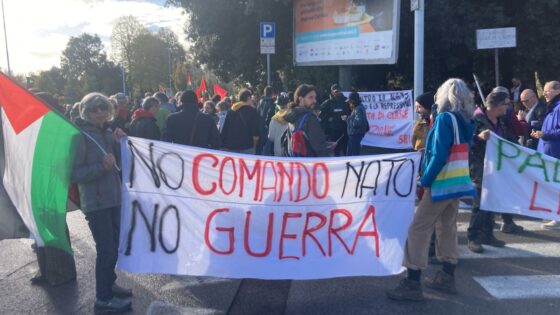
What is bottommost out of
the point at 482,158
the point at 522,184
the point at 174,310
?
the point at 174,310

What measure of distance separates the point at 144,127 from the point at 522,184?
418cm

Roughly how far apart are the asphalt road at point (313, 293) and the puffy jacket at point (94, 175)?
0.96 metres

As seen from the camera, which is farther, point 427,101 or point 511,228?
point 511,228

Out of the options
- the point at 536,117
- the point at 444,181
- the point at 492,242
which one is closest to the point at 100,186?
the point at 444,181

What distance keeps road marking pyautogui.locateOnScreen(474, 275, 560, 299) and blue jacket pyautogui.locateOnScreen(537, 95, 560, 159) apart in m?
2.03

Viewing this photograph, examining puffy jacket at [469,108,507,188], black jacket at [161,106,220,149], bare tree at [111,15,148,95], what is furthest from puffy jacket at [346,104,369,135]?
bare tree at [111,15,148,95]

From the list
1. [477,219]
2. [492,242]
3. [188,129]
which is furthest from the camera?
[188,129]

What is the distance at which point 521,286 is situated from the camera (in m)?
4.71

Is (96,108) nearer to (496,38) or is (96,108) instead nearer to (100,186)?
(100,186)

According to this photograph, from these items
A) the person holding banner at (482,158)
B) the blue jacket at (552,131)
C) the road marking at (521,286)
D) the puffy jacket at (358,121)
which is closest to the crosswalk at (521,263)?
the road marking at (521,286)

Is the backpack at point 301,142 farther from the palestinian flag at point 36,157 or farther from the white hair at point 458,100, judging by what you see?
the palestinian flag at point 36,157

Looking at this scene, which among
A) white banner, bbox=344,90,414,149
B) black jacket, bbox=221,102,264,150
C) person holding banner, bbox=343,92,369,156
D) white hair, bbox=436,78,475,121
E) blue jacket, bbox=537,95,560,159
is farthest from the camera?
white banner, bbox=344,90,414,149

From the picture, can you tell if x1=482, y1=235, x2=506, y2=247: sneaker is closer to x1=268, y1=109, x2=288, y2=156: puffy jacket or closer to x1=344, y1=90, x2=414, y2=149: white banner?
x1=268, y1=109, x2=288, y2=156: puffy jacket

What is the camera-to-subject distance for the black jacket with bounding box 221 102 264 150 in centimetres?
757
